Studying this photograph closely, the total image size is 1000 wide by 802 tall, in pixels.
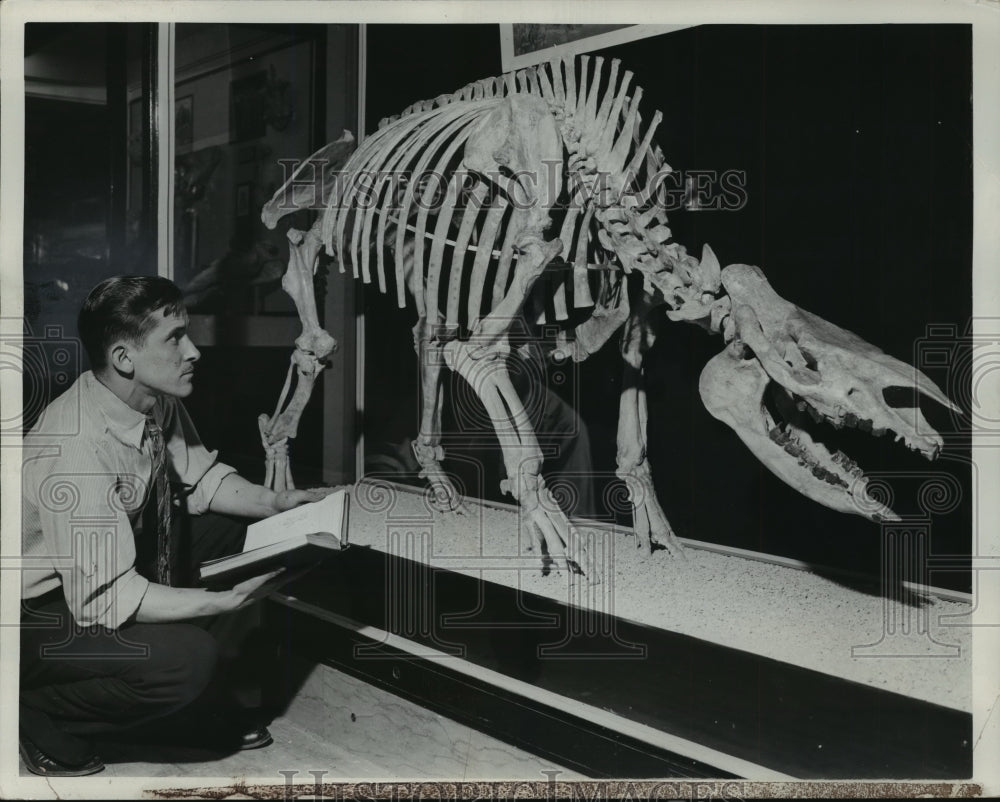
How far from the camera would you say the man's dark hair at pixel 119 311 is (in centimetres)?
276

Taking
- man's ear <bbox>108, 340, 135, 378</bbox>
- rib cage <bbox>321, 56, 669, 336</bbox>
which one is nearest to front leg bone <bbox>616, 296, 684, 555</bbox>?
rib cage <bbox>321, 56, 669, 336</bbox>

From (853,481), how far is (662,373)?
0.81 metres

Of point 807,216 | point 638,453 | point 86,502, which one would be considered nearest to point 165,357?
point 86,502

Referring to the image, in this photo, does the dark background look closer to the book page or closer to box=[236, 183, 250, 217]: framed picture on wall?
box=[236, 183, 250, 217]: framed picture on wall

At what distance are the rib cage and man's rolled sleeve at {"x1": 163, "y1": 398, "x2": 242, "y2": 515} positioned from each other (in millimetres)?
790

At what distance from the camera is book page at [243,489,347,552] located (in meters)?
2.77

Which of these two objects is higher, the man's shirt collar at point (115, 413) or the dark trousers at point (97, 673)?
the man's shirt collar at point (115, 413)

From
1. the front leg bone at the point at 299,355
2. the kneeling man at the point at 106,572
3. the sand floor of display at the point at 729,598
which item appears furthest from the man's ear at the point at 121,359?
the sand floor of display at the point at 729,598

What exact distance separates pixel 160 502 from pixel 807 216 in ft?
6.83

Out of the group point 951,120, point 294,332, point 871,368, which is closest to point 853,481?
point 871,368

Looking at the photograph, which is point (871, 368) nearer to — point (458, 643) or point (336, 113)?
point (458, 643)

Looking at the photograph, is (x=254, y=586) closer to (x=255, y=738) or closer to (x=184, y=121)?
(x=255, y=738)

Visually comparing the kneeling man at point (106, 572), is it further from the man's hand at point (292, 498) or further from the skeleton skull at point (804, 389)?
the skeleton skull at point (804, 389)

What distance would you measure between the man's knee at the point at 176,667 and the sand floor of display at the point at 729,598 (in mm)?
641
